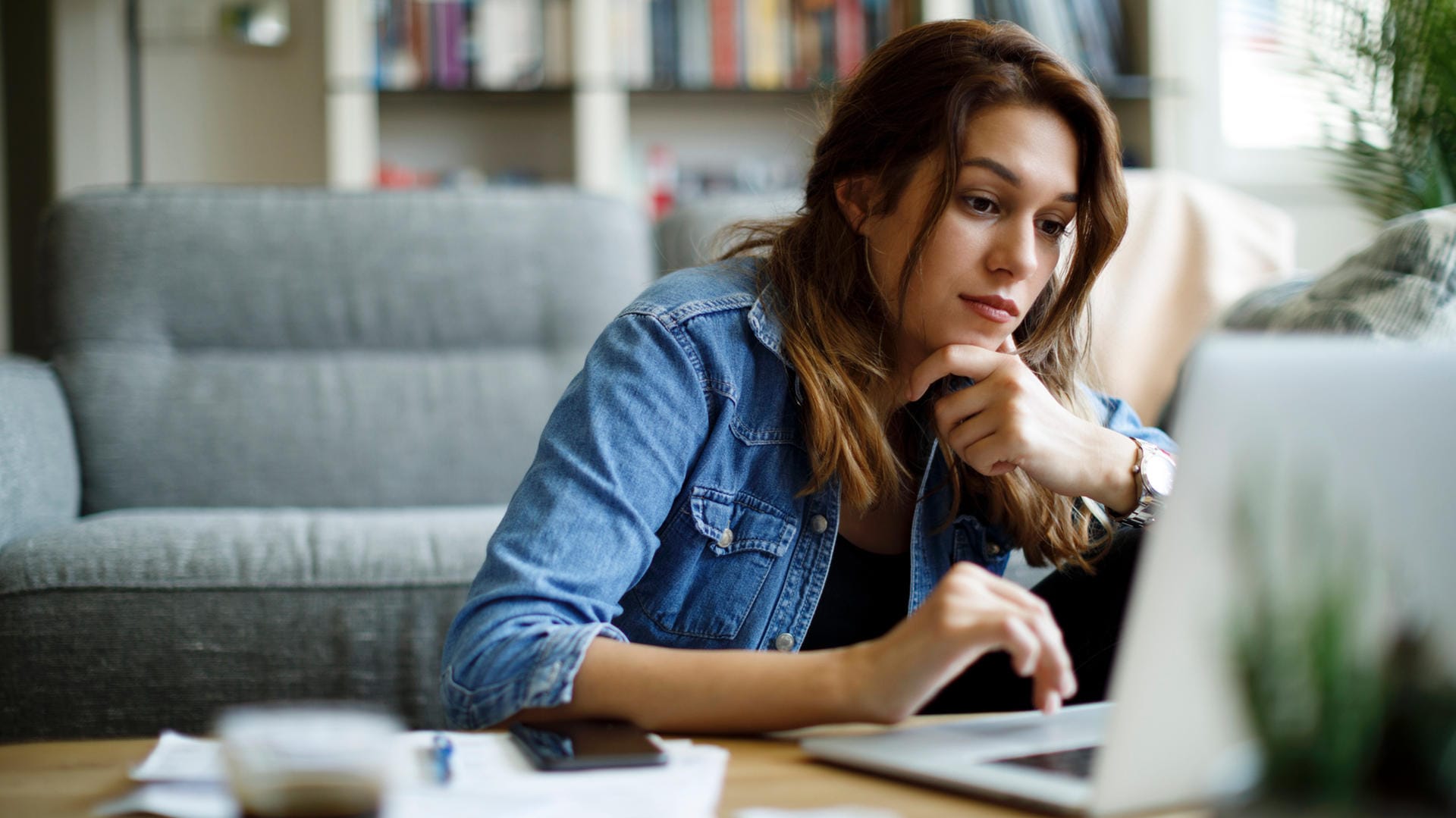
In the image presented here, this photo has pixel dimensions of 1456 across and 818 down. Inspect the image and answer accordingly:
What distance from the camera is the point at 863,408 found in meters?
1.07

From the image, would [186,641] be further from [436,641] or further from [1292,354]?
[1292,354]

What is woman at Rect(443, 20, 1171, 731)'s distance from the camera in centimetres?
89

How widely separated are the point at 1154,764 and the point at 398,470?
166 cm

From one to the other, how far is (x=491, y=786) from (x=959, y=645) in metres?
0.25

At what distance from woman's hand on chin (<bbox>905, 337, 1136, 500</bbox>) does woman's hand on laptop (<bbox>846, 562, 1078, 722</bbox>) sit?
1.04 feet

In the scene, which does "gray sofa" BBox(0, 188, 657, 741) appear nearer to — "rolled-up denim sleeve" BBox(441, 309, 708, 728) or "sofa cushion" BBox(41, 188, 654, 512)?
"sofa cushion" BBox(41, 188, 654, 512)

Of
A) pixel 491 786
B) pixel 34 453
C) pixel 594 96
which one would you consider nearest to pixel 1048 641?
pixel 491 786

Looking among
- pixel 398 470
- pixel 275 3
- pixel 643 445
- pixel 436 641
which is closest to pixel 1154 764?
pixel 643 445

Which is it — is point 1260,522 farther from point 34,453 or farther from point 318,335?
point 318,335

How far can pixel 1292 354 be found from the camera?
0.40 m

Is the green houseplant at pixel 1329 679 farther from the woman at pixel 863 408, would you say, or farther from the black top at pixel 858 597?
the black top at pixel 858 597

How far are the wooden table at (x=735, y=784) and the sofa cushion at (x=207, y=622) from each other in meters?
0.77

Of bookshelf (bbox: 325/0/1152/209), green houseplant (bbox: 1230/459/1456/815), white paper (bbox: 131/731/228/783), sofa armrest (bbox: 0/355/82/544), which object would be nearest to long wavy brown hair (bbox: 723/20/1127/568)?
white paper (bbox: 131/731/228/783)

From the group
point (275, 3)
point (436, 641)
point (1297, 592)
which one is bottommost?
point (436, 641)
